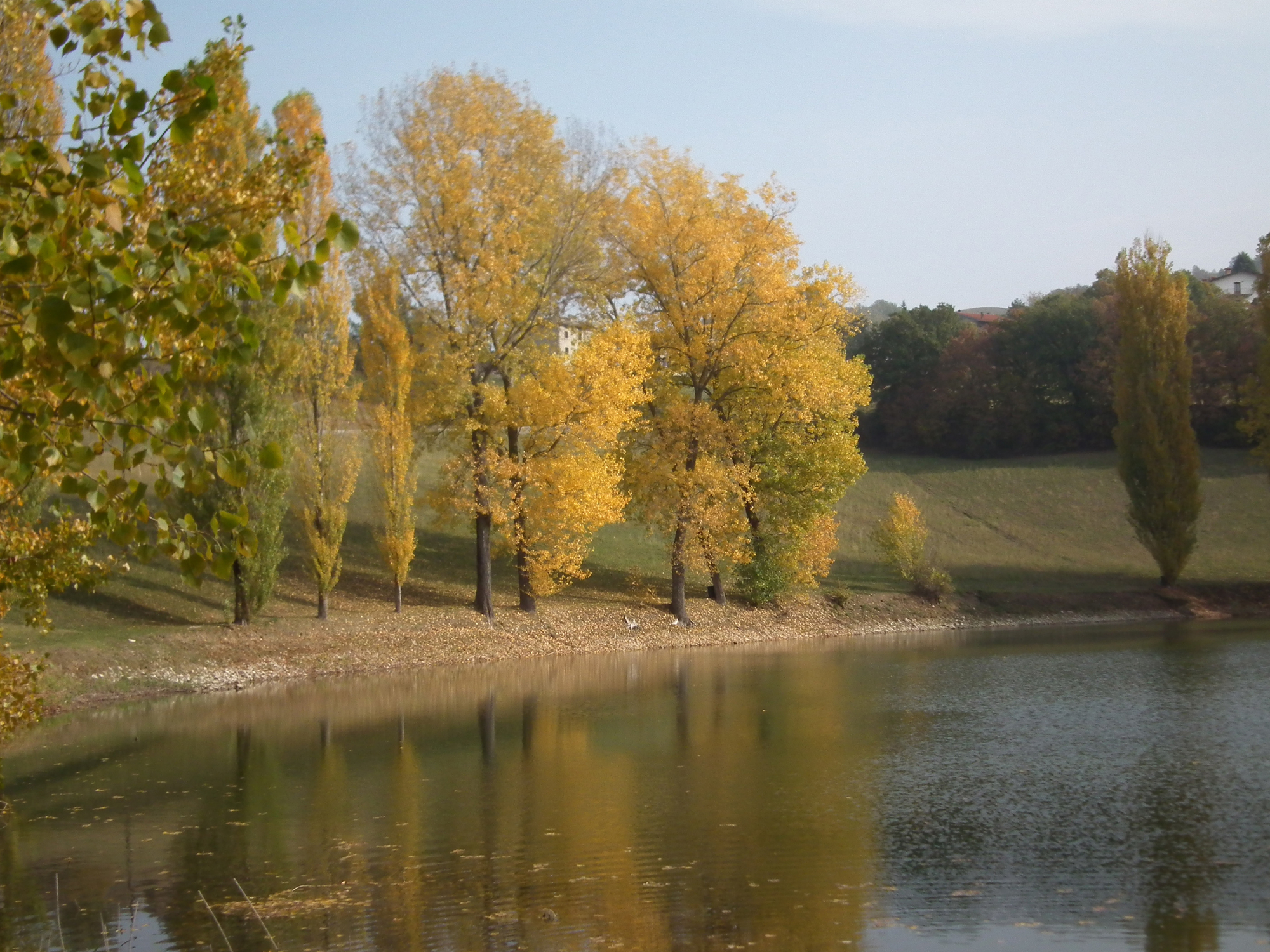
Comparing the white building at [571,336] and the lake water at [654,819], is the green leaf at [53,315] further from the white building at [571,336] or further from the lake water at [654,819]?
the white building at [571,336]

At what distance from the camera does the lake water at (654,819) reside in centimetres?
852

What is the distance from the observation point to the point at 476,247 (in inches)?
1081

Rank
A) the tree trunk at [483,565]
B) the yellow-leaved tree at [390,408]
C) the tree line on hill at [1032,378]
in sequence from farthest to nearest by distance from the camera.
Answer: the tree line on hill at [1032,378] < the tree trunk at [483,565] < the yellow-leaved tree at [390,408]

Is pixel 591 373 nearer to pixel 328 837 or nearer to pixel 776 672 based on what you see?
pixel 776 672

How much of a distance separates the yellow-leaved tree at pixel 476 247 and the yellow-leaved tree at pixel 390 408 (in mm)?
810

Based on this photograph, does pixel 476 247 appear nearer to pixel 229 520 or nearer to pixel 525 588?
pixel 525 588

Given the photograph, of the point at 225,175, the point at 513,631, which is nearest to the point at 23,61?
the point at 225,175

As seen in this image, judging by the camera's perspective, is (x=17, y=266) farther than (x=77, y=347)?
Yes

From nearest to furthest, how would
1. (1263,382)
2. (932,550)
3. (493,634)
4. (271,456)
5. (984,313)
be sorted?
(271,456), (493,634), (1263,382), (932,550), (984,313)

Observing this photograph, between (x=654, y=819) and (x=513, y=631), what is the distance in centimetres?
1617

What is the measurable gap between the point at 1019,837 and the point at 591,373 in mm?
19143

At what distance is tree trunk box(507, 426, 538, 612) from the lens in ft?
92.3

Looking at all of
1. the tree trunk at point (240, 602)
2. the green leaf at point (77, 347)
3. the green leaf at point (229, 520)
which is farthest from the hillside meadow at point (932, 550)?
the green leaf at point (77, 347)

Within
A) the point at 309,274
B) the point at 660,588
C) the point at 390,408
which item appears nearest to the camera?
the point at 309,274
